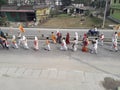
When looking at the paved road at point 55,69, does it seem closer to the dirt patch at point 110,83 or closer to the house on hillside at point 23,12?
the dirt patch at point 110,83

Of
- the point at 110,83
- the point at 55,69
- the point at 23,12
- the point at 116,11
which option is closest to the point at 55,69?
the point at 55,69

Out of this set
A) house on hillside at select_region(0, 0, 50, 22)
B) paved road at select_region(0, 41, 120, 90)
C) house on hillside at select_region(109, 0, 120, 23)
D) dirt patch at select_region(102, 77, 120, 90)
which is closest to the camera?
dirt patch at select_region(102, 77, 120, 90)

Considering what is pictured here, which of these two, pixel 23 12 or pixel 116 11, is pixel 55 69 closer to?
pixel 23 12

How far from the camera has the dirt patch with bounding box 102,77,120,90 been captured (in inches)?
401

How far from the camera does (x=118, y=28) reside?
2919 cm

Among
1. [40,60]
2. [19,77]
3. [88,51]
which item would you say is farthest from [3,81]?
[88,51]

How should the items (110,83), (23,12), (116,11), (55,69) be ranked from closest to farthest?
(110,83), (55,69), (23,12), (116,11)

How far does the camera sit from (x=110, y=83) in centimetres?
1058

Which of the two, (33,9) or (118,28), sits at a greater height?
(33,9)

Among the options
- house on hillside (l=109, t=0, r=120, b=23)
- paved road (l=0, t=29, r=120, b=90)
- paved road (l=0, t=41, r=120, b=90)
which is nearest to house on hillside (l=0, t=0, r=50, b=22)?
house on hillside (l=109, t=0, r=120, b=23)

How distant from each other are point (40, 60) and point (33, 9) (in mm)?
25725

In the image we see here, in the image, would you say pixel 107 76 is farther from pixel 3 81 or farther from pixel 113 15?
pixel 113 15

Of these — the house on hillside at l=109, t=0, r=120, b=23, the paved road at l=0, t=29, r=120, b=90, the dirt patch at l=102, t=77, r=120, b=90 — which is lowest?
the dirt patch at l=102, t=77, r=120, b=90

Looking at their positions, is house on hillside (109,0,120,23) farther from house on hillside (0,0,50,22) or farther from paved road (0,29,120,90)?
paved road (0,29,120,90)
